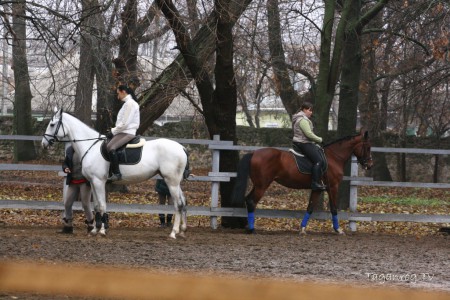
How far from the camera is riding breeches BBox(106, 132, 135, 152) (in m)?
15.0

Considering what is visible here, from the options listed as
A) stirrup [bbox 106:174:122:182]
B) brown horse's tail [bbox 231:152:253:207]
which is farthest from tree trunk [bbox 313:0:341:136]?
stirrup [bbox 106:174:122:182]

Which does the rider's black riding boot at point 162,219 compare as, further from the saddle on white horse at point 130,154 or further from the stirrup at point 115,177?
the saddle on white horse at point 130,154

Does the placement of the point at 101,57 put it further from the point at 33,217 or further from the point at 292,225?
the point at 292,225

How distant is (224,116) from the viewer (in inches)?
703

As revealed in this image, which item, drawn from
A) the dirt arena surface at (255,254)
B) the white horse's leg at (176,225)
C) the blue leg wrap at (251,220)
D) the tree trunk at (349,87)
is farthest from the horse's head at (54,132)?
the tree trunk at (349,87)

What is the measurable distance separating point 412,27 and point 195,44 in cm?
555

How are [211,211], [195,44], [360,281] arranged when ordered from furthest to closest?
[195,44] < [211,211] < [360,281]

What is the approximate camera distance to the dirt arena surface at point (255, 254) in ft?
35.6

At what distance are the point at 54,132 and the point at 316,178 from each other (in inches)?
191

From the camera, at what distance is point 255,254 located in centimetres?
1300

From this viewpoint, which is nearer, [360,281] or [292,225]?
[360,281]

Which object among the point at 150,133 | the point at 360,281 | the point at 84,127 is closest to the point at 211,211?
the point at 84,127

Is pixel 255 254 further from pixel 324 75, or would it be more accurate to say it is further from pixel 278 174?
pixel 324 75

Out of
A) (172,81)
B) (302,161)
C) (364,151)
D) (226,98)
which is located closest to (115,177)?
(226,98)
